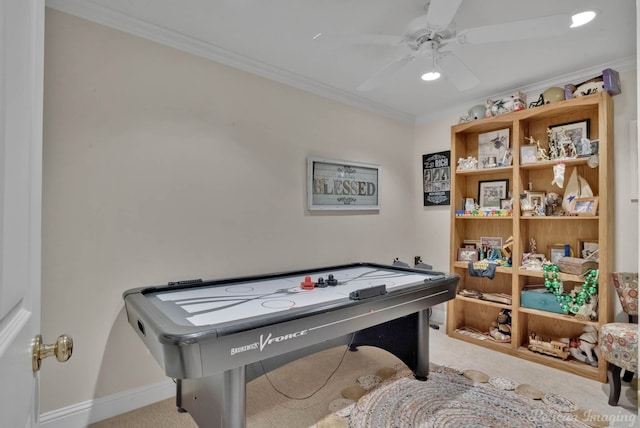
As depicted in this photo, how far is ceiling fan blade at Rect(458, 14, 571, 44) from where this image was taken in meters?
1.51

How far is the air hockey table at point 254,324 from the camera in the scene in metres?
1.23

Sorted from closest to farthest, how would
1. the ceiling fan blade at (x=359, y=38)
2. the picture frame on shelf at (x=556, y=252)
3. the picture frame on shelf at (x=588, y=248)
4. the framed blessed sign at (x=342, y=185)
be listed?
the ceiling fan blade at (x=359, y=38) < the picture frame on shelf at (x=588, y=248) < the picture frame on shelf at (x=556, y=252) < the framed blessed sign at (x=342, y=185)

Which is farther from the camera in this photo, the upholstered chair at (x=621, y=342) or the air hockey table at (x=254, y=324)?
the upholstered chair at (x=621, y=342)

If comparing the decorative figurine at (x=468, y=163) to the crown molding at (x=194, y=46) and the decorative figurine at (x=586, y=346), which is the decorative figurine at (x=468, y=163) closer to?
the crown molding at (x=194, y=46)

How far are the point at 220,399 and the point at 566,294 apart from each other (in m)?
2.87

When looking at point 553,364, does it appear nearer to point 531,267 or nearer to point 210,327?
point 531,267

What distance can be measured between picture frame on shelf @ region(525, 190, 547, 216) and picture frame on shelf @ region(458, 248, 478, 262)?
71 centimetres

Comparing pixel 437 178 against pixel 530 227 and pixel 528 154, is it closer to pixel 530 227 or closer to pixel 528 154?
pixel 528 154

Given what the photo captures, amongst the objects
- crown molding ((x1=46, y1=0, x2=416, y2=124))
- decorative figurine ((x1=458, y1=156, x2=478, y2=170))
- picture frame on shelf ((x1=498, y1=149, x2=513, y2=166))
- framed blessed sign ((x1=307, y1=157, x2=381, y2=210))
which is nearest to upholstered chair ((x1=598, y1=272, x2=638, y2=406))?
picture frame on shelf ((x1=498, y1=149, x2=513, y2=166))

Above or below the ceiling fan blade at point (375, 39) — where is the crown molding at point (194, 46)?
above

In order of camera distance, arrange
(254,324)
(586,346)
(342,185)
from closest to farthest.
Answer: (254,324) < (586,346) < (342,185)

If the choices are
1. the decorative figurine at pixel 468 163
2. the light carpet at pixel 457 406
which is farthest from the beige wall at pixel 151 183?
the light carpet at pixel 457 406

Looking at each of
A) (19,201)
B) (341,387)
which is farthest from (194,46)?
(341,387)

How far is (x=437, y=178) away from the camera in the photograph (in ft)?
12.6
